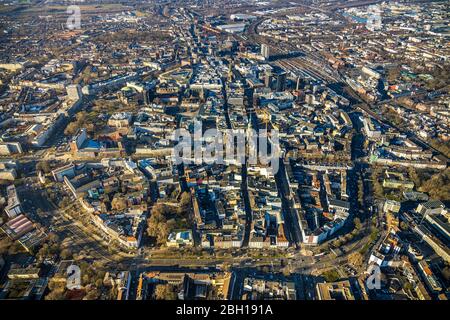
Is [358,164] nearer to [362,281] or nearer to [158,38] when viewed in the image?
[362,281]

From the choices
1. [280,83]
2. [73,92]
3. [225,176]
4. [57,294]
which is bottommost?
[57,294]

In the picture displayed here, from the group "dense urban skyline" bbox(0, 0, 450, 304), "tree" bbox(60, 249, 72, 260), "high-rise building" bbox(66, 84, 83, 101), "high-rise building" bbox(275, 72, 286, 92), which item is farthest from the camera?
"high-rise building" bbox(275, 72, 286, 92)

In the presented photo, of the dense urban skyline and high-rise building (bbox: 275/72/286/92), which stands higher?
high-rise building (bbox: 275/72/286/92)

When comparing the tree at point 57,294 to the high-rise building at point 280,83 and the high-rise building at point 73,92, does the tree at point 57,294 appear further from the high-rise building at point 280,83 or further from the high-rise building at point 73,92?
the high-rise building at point 280,83

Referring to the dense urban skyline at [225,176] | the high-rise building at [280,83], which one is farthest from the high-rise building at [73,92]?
the high-rise building at [280,83]

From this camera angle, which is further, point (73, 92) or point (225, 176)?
point (73, 92)

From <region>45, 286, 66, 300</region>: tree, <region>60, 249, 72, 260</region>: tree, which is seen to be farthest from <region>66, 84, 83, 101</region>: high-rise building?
<region>45, 286, 66, 300</region>: tree

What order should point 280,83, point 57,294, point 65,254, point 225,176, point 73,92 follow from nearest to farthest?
1. point 57,294
2. point 65,254
3. point 225,176
4. point 73,92
5. point 280,83

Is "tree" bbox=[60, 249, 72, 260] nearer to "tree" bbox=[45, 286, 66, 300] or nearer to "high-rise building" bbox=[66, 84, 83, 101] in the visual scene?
"tree" bbox=[45, 286, 66, 300]

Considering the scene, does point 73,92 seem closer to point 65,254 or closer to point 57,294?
point 65,254

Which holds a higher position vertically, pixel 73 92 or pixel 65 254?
pixel 73 92

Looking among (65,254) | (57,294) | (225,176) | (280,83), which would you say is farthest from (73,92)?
(57,294)
